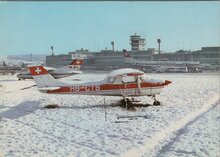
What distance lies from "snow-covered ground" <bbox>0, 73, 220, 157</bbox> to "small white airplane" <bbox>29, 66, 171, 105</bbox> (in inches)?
31.2

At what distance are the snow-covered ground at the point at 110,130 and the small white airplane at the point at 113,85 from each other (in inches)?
31.2

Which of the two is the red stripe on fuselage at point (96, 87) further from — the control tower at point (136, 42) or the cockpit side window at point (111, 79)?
the control tower at point (136, 42)

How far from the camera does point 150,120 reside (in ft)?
30.9

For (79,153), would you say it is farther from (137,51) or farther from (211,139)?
(137,51)

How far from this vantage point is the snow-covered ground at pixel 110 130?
253 inches

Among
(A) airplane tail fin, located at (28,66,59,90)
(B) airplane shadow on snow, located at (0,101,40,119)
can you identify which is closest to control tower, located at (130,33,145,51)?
(B) airplane shadow on snow, located at (0,101,40,119)

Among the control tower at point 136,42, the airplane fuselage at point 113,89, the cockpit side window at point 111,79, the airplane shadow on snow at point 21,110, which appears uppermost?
the control tower at point 136,42

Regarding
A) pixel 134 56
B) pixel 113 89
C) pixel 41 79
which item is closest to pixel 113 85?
pixel 113 89

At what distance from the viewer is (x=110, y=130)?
8234 mm

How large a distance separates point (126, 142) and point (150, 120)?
262 centimetres

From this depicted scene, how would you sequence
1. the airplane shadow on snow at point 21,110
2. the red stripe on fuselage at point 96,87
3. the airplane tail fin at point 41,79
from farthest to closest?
the airplane tail fin at point 41,79
the red stripe on fuselage at point 96,87
the airplane shadow on snow at point 21,110

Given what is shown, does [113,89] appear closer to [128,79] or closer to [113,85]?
[113,85]

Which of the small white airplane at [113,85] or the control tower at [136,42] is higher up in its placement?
the control tower at [136,42]

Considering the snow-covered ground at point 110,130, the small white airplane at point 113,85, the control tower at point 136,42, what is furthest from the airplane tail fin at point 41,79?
the control tower at point 136,42
